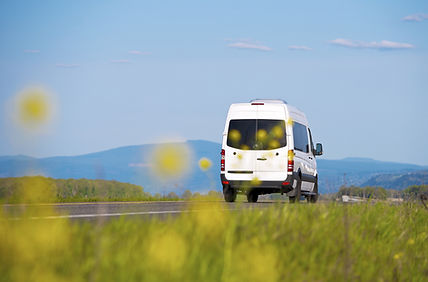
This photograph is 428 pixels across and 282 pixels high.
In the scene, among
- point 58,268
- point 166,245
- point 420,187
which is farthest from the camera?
point 420,187

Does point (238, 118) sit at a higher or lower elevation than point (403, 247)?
higher

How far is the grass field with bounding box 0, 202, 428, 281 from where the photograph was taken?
5785 mm

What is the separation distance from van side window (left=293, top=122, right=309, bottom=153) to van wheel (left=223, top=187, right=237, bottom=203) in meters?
2.11

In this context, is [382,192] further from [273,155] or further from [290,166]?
[273,155]

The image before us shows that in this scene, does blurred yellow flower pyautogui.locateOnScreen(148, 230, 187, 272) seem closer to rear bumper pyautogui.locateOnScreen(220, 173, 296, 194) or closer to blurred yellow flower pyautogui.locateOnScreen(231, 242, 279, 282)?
blurred yellow flower pyautogui.locateOnScreen(231, 242, 279, 282)

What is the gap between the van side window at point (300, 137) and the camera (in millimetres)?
19641

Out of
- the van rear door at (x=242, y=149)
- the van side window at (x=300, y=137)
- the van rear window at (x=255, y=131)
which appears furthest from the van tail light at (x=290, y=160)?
the van rear door at (x=242, y=149)

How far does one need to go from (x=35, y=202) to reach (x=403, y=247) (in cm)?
506

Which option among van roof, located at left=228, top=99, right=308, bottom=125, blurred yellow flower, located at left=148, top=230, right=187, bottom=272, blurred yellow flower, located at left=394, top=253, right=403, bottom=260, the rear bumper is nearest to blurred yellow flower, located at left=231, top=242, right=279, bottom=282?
blurred yellow flower, located at left=148, top=230, right=187, bottom=272

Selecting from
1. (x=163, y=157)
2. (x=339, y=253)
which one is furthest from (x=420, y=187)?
(x=163, y=157)

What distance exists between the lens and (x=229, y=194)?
775 inches

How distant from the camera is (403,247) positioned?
956cm

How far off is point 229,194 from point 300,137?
8.66 feet

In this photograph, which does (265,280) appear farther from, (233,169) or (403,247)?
(233,169)
